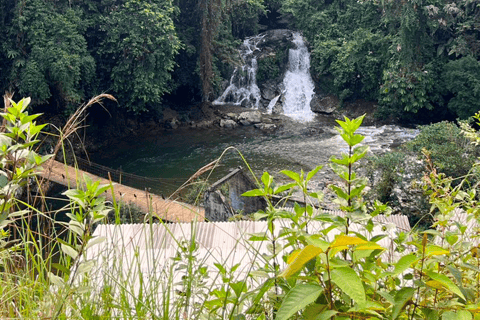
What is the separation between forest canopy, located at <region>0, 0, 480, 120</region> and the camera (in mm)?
13953

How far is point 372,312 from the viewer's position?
97 centimetres

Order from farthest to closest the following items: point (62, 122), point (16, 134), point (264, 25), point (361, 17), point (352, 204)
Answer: point (264, 25)
point (361, 17)
point (62, 122)
point (16, 134)
point (352, 204)

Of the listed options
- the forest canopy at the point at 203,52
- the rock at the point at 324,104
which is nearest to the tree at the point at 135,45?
the forest canopy at the point at 203,52

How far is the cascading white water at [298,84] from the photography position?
1978 cm

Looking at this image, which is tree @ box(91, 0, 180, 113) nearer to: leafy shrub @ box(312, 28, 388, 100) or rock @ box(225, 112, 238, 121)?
rock @ box(225, 112, 238, 121)

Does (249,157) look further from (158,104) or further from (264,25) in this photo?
(264,25)

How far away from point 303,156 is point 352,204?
13.5m

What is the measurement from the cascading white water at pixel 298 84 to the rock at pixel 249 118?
1.56 metres

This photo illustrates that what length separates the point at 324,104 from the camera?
65.2ft

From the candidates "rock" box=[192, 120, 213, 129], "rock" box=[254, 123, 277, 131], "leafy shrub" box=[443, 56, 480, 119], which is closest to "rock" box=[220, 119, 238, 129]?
"rock" box=[192, 120, 213, 129]

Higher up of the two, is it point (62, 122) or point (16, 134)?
point (16, 134)

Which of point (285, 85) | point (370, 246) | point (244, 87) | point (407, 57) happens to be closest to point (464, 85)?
point (407, 57)

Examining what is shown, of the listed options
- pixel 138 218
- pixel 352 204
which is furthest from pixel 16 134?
pixel 138 218

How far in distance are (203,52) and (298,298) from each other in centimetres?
1775
